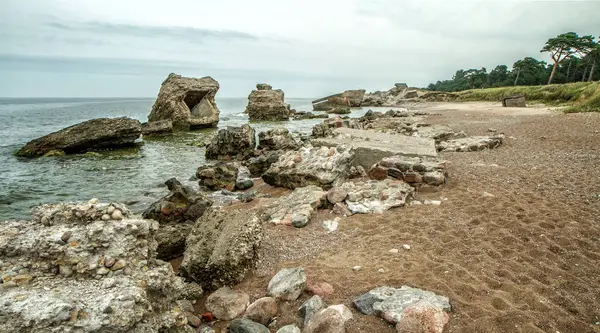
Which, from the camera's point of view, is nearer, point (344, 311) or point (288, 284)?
point (344, 311)

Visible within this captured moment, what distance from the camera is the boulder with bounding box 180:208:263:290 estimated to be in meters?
Result: 4.74

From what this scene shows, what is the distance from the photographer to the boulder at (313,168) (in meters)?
9.37

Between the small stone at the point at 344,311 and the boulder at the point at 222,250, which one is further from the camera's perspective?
the boulder at the point at 222,250

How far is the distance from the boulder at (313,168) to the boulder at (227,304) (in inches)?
203

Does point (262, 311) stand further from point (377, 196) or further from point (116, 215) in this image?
point (377, 196)

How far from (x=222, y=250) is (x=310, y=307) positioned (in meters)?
1.69

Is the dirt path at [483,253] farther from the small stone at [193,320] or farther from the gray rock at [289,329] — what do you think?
the small stone at [193,320]

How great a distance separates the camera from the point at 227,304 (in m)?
4.17

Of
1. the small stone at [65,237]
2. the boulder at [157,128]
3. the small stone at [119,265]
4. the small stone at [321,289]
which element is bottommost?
the boulder at [157,128]

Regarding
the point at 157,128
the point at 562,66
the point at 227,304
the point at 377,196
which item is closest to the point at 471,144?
the point at 377,196

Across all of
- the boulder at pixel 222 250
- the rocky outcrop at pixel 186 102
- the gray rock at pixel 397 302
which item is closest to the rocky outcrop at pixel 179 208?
the boulder at pixel 222 250

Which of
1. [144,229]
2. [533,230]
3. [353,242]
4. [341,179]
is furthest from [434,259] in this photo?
[341,179]

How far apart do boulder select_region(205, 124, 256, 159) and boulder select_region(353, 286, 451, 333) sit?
14.3 m

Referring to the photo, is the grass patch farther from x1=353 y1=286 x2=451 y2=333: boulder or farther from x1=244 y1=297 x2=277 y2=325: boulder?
x1=244 y1=297 x2=277 y2=325: boulder
